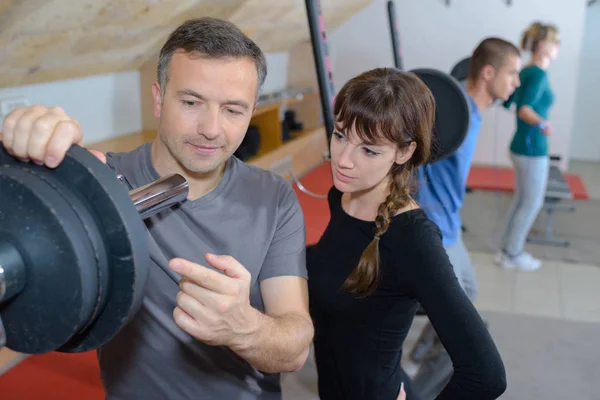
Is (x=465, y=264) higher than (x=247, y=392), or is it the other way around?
(x=247, y=392)

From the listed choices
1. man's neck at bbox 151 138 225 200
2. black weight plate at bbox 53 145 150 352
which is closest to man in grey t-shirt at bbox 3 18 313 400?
man's neck at bbox 151 138 225 200

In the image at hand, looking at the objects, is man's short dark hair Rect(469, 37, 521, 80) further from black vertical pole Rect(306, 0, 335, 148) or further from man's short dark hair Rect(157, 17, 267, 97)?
man's short dark hair Rect(157, 17, 267, 97)

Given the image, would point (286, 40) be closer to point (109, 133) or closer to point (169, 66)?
point (109, 133)

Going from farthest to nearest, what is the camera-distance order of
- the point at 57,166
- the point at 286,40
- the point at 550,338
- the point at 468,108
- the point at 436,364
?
the point at 286,40 < the point at 550,338 < the point at 436,364 < the point at 468,108 < the point at 57,166

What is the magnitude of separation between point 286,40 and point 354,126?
406 cm

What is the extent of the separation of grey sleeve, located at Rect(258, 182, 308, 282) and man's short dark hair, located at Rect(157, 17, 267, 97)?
0.26 metres

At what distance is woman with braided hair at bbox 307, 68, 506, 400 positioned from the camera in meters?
1.26

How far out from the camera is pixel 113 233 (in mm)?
672

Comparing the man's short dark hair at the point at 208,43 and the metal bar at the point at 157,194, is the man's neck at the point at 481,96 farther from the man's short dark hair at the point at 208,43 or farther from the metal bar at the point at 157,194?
the metal bar at the point at 157,194

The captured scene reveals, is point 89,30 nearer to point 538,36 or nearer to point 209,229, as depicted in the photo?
point 209,229

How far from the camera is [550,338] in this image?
3191mm

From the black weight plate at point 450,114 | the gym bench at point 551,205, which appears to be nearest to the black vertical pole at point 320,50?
the black weight plate at point 450,114

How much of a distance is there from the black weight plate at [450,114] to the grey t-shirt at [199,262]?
824 millimetres

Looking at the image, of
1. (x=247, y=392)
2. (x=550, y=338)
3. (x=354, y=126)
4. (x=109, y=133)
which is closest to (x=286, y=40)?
(x=109, y=133)
